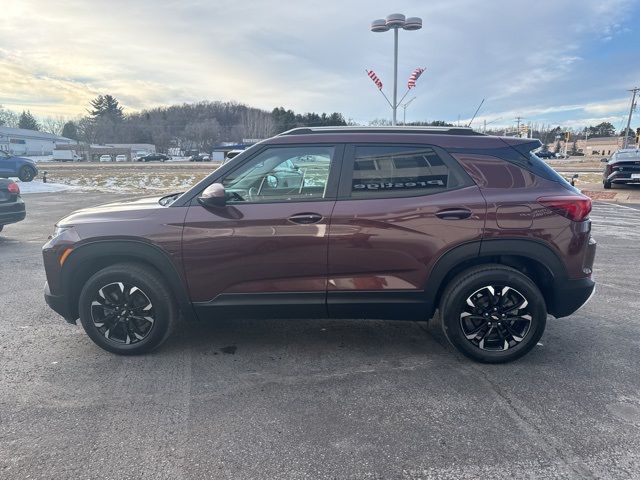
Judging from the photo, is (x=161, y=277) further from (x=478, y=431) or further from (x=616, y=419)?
(x=616, y=419)

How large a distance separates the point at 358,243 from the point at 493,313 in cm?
123

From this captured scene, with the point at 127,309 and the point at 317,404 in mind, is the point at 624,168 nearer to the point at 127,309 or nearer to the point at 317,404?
the point at 317,404

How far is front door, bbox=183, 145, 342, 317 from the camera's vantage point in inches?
132

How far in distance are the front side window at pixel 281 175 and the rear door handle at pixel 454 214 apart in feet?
3.08

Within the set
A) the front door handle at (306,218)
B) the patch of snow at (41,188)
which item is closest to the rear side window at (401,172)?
the front door handle at (306,218)

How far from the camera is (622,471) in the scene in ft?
7.64

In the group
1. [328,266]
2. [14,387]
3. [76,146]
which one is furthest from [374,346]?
[76,146]

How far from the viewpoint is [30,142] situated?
92.7m

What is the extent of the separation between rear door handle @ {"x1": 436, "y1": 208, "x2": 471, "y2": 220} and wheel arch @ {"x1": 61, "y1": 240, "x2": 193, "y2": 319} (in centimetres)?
212

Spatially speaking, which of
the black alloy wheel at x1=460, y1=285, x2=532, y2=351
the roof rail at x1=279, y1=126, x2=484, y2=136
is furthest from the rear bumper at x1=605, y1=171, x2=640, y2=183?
the black alloy wheel at x1=460, y1=285, x2=532, y2=351

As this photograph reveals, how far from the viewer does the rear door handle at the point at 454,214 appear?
331 cm

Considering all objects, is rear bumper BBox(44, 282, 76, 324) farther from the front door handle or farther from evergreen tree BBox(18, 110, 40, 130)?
evergreen tree BBox(18, 110, 40, 130)

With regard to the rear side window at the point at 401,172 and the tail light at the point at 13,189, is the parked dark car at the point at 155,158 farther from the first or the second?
the rear side window at the point at 401,172

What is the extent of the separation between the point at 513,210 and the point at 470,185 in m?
0.38
